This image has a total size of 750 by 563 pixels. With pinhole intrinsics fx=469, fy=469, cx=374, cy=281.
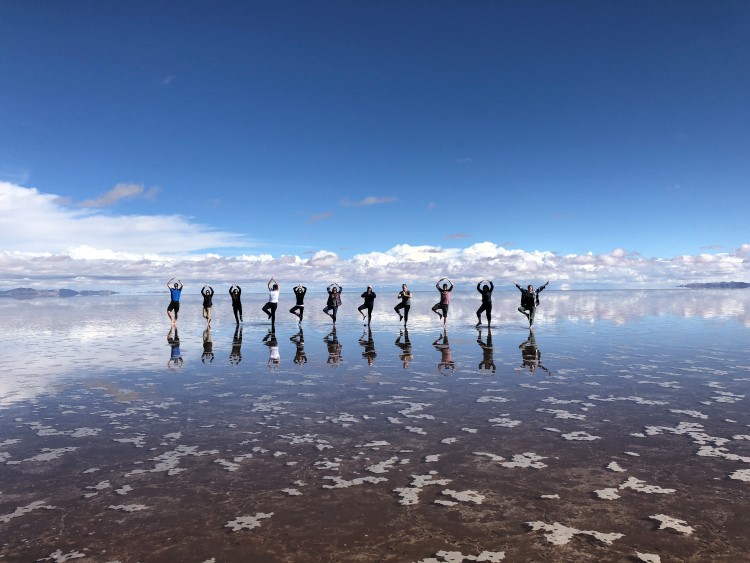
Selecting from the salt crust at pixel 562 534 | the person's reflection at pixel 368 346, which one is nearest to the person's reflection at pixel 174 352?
the person's reflection at pixel 368 346

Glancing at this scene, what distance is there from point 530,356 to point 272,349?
11203mm

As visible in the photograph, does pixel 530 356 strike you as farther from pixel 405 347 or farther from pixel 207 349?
pixel 207 349

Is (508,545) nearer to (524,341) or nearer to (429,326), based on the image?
(524,341)

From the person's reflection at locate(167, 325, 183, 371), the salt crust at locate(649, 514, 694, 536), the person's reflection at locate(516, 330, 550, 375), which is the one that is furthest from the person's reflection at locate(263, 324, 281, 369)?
the salt crust at locate(649, 514, 694, 536)

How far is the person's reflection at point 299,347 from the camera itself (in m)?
18.3

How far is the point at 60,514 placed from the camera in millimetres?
6148

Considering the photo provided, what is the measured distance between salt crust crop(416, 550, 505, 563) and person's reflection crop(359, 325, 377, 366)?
12.1 metres

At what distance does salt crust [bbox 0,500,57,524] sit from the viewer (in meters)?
6.07

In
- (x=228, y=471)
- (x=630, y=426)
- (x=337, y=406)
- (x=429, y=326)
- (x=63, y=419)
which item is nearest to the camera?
(x=228, y=471)

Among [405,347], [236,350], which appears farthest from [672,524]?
[236,350]

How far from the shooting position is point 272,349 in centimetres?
2144

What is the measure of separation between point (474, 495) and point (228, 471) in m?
3.89

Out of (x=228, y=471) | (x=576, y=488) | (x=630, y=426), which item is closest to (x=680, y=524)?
(x=576, y=488)

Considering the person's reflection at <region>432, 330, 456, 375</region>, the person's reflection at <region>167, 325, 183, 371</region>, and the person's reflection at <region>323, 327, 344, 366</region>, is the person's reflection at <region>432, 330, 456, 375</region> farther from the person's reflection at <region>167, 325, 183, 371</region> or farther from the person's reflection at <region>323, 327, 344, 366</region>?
the person's reflection at <region>167, 325, 183, 371</region>
